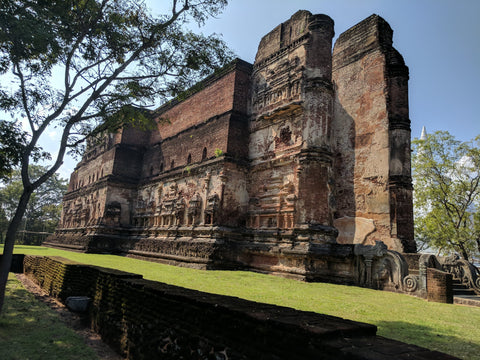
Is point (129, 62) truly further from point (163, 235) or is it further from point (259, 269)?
point (163, 235)

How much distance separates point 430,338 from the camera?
13.3 feet

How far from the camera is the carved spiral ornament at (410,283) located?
7919 mm

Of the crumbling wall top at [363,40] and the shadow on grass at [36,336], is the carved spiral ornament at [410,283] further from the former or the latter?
the crumbling wall top at [363,40]

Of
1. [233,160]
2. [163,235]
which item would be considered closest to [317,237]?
[233,160]

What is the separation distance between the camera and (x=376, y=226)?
38.4 feet

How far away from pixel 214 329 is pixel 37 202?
164ft

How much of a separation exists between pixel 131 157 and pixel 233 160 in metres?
11.1

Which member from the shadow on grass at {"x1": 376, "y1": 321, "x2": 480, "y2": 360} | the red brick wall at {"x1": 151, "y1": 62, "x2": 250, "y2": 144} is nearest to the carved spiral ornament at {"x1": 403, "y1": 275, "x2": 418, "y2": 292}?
the shadow on grass at {"x1": 376, "y1": 321, "x2": 480, "y2": 360}

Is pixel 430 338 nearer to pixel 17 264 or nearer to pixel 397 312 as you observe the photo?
pixel 397 312

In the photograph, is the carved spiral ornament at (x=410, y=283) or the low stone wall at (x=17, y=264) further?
the low stone wall at (x=17, y=264)

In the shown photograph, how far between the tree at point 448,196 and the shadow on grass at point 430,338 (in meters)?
18.5

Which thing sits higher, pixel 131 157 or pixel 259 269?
pixel 131 157

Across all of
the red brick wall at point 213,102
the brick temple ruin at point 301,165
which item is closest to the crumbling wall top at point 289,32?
the brick temple ruin at point 301,165

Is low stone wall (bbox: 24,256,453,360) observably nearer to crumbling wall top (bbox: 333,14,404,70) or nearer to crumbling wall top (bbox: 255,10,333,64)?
crumbling wall top (bbox: 255,10,333,64)
